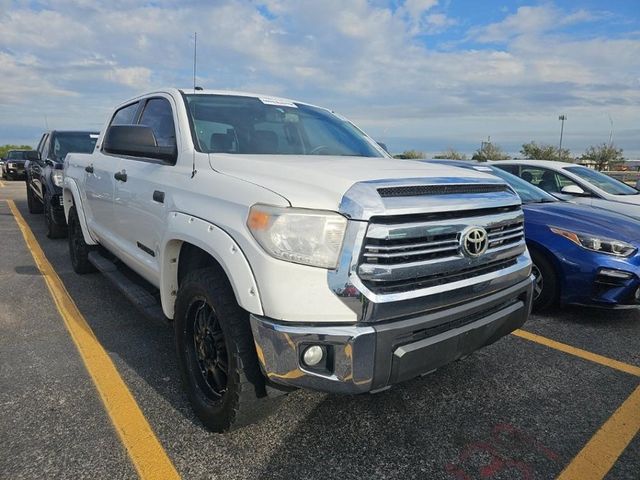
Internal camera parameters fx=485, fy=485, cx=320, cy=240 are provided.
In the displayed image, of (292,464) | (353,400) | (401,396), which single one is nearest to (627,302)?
(401,396)

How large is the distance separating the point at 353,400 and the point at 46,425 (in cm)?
168

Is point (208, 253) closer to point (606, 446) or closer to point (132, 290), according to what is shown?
point (132, 290)

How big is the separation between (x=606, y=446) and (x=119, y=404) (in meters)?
2.64

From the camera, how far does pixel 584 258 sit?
4.18m

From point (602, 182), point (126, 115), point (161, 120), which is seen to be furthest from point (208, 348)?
point (602, 182)

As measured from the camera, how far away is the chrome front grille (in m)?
2.07

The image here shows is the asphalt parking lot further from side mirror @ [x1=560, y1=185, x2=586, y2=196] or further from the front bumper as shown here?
side mirror @ [x1=560, y1=185, x2=586, y2=196]

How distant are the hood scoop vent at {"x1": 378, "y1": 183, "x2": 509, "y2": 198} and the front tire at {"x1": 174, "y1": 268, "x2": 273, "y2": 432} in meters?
0.87

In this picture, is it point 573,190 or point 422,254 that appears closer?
point 422,254

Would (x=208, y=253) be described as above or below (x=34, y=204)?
above

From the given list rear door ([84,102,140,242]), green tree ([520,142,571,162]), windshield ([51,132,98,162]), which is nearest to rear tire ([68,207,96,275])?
rear door ([84,102,140,242])

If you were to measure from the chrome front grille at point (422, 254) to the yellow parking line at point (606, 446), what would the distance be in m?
1.01

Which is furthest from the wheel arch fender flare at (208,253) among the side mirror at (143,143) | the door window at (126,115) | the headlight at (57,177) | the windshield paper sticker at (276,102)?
the headlight at (57,177)

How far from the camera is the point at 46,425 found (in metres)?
2.57
